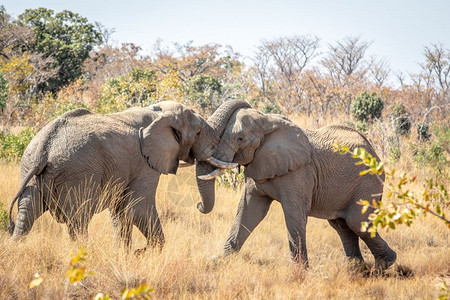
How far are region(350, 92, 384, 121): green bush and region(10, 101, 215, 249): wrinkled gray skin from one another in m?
16.8

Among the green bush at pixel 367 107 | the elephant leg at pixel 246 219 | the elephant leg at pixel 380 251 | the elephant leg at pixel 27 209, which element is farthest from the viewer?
the green bush at pixel 367 107

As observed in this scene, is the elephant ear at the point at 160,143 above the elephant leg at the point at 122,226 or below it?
above

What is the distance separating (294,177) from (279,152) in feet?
1.09

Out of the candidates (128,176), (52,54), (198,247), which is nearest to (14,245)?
(128,176)

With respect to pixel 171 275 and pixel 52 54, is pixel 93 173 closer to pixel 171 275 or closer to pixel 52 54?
pixel 171 275

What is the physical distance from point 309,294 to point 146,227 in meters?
1.99

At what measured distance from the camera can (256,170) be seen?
582 cm

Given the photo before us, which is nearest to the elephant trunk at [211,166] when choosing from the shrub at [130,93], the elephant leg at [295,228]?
the elephant leg at [295,228]

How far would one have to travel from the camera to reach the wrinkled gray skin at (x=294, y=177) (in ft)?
18.8

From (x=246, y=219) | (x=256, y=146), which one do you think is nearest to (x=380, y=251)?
(x=246, y=219)

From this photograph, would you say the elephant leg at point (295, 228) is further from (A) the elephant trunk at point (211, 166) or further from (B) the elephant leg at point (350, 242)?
(B) the elephant leg at point (350, 242)

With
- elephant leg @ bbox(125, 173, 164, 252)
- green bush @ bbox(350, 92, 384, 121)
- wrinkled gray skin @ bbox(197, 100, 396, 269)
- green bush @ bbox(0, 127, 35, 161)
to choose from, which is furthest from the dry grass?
green bush @ bbox(350, 92, 384, 121)

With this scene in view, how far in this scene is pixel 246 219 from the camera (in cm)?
613

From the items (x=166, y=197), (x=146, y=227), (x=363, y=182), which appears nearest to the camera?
(x=146, y=227)
